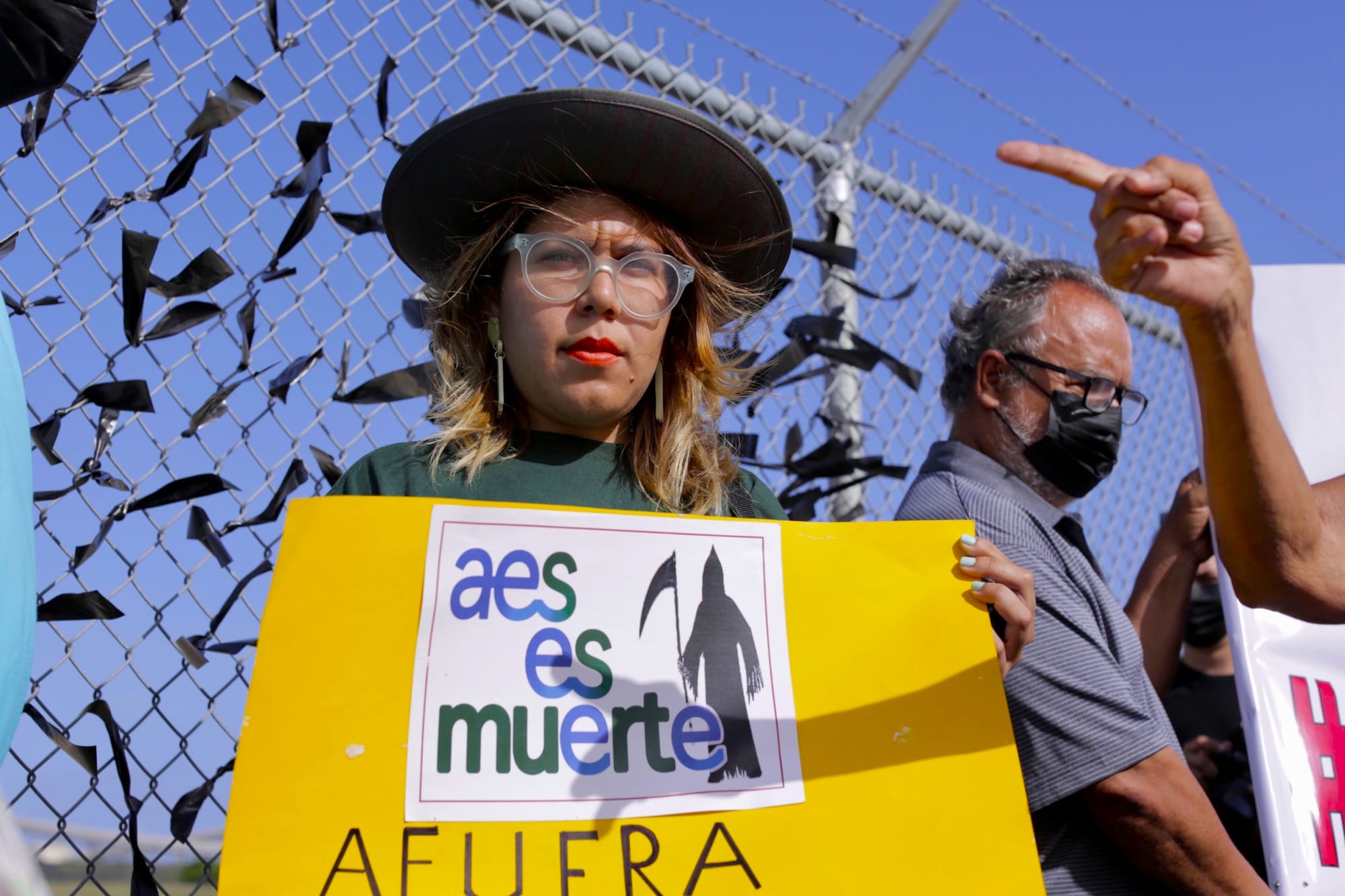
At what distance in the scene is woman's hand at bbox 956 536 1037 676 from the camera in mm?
1440

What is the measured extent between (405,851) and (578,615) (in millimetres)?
331

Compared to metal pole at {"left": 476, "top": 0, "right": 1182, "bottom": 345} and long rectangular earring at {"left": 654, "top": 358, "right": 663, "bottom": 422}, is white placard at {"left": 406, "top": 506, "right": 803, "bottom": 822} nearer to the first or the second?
long rectangular earring at {"left": 654, "top": 358, "right": 663, "bottom": 422}

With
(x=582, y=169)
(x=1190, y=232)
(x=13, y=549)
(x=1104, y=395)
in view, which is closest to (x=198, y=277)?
(x=582, y=169)

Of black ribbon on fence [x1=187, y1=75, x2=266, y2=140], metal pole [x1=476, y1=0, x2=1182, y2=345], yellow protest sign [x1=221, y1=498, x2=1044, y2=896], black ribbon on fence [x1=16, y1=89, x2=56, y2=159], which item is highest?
metal pole [x1=476, y1=0, x2=1182, y2=345]

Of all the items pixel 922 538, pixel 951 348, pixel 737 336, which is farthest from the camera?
pixel 951 348

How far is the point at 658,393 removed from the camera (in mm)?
1769

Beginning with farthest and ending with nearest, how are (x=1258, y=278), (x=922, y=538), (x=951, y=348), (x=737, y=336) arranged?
1. (x=951, y=348)
2. (x=1258, y=278)
3. (x=737, y=336)
4. (x=922, y=538)

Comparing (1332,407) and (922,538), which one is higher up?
(1332,407)

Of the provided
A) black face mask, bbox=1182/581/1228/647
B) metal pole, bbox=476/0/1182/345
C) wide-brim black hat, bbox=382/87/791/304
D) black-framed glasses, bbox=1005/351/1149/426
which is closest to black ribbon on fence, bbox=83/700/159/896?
wide-brim black hat, bbox=382/87/791/304

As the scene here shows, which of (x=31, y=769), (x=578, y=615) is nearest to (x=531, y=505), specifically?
(x=578, y=615)

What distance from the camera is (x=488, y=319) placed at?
180cm

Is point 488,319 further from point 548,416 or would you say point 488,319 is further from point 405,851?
point 405,851

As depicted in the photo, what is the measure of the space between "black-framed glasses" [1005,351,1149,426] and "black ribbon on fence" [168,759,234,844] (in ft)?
5.54

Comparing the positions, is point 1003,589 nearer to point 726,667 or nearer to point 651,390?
point 726,667
